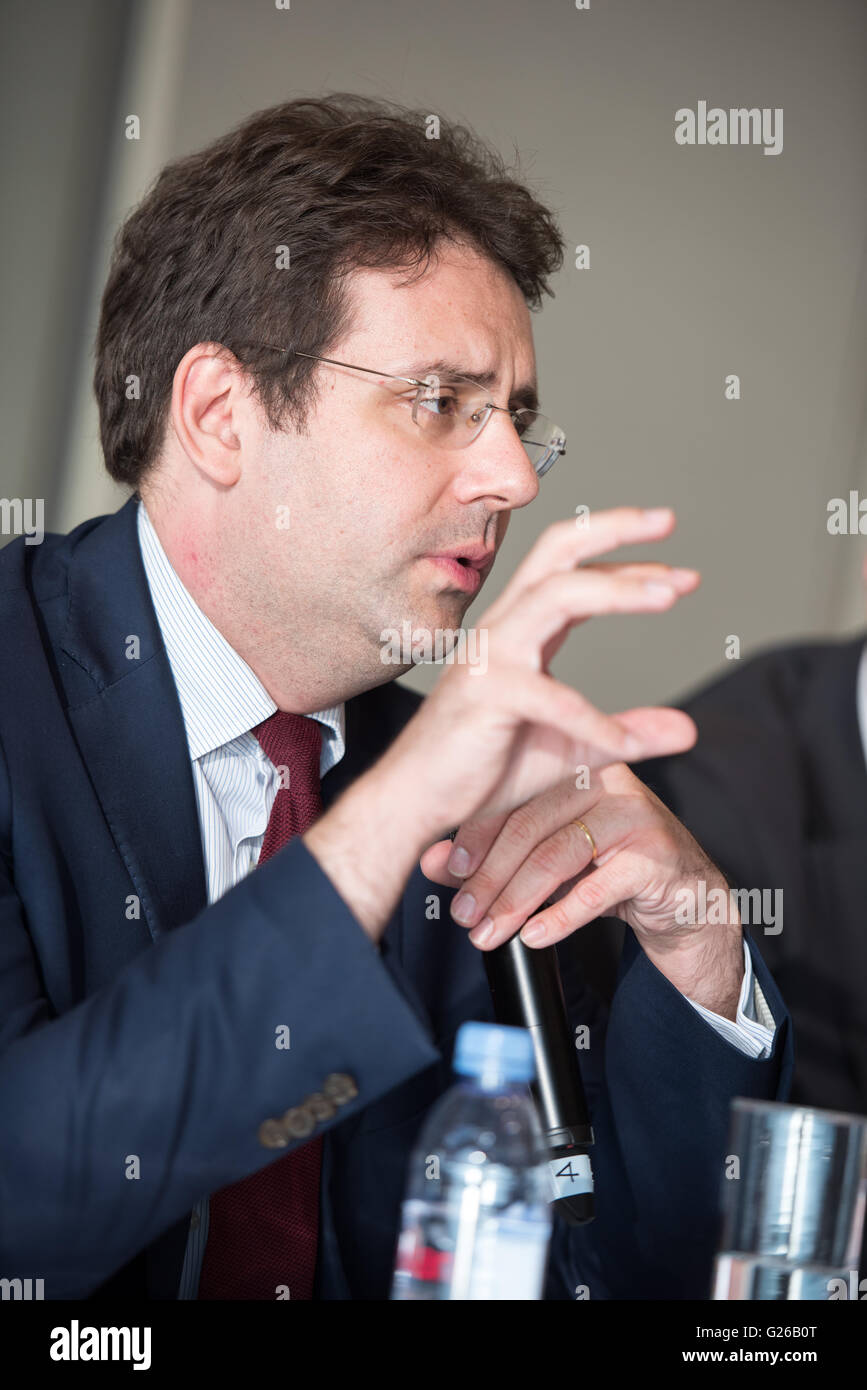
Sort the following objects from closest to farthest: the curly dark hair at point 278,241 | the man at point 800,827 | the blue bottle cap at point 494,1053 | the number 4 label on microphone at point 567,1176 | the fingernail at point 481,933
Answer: the blue bottle cap at point 494,1053, the number 4 label on microphone at point 567,1176, the fingernail at point 481,933, the curly dark hair at point 278,241, the man at point 800,827

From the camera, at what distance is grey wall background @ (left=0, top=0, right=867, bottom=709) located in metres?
2.41

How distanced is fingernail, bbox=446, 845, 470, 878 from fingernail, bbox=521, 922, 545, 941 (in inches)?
2.8

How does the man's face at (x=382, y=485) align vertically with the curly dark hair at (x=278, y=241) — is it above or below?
below

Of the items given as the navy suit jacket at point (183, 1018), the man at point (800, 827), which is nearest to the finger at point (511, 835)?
the navy suit jacket at point (183, 1018)

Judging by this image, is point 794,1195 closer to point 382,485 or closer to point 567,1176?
point 567,1176

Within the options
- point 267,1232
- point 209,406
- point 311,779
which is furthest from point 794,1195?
point 209,406

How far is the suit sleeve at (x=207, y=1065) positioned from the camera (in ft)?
2.55

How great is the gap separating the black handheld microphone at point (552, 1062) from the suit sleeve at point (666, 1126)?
19 cm

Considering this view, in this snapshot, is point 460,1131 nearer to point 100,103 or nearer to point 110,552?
point 110,552

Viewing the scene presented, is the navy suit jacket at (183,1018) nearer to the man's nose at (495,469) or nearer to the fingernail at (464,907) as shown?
the fingernail at (464,907)

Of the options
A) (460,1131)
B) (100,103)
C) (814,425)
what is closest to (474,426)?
(460,1131)

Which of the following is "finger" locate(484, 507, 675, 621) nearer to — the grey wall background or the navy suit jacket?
the navy suit jacket

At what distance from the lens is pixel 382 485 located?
1.27 m

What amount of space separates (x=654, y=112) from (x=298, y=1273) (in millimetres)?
2249
